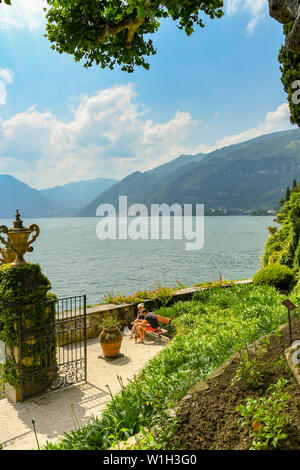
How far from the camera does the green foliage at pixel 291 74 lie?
586cm

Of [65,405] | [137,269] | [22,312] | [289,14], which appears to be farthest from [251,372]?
[137,269]

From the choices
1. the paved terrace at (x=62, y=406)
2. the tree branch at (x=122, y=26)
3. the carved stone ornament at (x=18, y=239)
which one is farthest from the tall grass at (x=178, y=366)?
the tree branch at (x=122, y=26)

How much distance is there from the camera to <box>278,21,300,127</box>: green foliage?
19.2ft

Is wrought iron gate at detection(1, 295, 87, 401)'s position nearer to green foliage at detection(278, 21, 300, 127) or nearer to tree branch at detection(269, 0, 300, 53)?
tree branch at detection(269, 0, 300, 53)

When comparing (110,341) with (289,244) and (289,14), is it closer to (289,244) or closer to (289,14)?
(289,14)

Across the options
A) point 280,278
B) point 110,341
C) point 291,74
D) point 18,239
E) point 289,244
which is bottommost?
point 110,341

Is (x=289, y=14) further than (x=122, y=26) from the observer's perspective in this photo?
No

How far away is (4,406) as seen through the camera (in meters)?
5.76

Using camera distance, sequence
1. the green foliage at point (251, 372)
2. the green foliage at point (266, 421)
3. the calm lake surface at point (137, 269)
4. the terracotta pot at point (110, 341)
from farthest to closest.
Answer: the calm lake surface at point (137, 269) → the terracotta pot at point (110, 341) → the green foliage at point (251, 372) → the green foliage at point (266, 421)

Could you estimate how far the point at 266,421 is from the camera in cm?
268

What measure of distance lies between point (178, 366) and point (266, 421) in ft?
9.43

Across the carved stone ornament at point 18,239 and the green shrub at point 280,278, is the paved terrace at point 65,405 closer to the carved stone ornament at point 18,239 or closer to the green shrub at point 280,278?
the carved stone ornament at point 18,239

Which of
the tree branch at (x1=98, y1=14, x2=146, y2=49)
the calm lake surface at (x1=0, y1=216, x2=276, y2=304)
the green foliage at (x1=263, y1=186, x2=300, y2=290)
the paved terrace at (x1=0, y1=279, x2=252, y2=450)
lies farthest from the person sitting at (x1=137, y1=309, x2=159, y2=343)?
the calm lake surface at (x1=0, y1=216, x2=276, y2=304)

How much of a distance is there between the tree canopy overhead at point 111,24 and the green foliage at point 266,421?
484 cm
